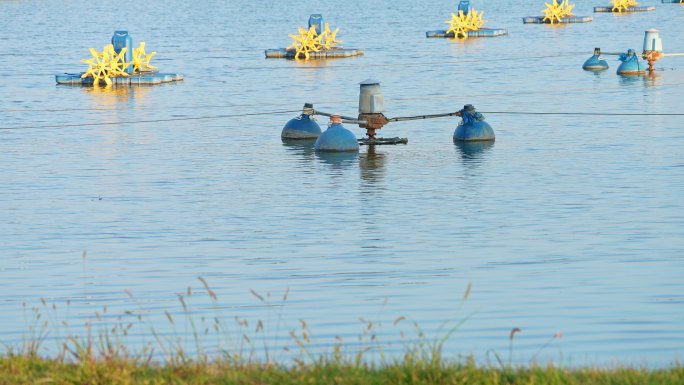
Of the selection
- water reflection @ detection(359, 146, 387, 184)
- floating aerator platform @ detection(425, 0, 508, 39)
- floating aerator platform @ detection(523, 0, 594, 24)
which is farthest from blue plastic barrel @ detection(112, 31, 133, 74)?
floating aerator platform @ detection(523, 0, 594, 24)

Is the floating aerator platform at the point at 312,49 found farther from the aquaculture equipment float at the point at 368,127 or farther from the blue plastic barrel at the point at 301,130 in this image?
the aquaculture equipment float at the point at 368,127

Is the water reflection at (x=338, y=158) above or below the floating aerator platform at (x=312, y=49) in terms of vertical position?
above

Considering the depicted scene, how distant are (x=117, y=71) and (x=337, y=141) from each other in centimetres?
1395

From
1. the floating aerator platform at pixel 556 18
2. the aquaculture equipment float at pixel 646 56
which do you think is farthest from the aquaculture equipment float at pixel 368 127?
the floating aerator platform at pixel 556 18

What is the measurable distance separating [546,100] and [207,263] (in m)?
17.0

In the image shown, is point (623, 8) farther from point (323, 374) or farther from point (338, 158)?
point (323, 374)

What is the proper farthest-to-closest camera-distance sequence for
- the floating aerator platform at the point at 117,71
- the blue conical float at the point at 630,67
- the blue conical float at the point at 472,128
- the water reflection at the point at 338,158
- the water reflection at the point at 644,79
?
the floating aerator platform at the point at 117,71
the blue conical float at the point at 630,67
the water reflection at the point at 644,79
the blue conical float at the point at 472,128
the water reflection at the point at 338,158

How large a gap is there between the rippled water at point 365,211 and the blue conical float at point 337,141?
0.22 m

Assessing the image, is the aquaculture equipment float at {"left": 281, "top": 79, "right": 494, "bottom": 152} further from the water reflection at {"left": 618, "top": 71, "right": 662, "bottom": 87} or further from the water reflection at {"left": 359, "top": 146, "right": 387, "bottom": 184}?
the water reflection at {"left": 618, "top": 71, "right": 662, "bottom": 87}

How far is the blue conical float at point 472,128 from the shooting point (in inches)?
869

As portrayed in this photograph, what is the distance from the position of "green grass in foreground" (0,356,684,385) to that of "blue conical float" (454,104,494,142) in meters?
14.8

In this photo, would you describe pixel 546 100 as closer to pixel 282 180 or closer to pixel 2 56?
pixel 282 180

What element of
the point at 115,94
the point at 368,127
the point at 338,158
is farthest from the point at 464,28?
the point at 338,158

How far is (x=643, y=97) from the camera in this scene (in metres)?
29.0
